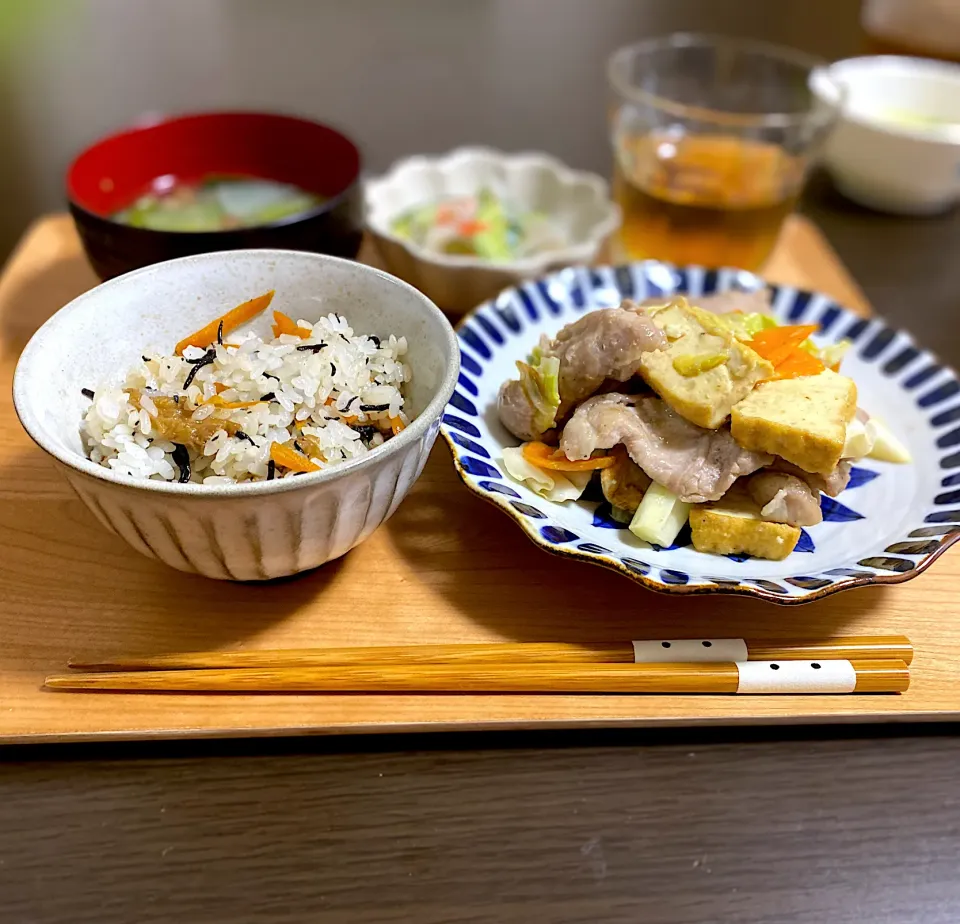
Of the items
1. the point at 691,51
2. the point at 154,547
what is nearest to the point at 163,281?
the point at 154,547

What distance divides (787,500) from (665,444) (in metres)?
0.21

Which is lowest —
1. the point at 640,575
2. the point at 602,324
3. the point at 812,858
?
the point at 812,858

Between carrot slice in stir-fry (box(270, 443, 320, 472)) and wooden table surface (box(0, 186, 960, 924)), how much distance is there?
0.38 m

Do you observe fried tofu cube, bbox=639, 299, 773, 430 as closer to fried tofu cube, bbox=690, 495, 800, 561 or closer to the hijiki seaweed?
fried tofu cube, bbox=690, 495, 800, 561

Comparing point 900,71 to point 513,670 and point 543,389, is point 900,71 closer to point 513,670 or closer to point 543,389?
point 543,389

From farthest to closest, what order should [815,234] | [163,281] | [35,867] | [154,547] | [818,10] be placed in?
1. [818,10]
2. [815,234]
3. [163,281]
4. [154,547]
5. [35,867]

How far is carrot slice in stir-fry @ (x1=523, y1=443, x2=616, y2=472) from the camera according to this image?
144 centimetres

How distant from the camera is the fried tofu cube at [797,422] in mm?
1330

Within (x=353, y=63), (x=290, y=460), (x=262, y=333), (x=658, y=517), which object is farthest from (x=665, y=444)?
(x=353, y=63)

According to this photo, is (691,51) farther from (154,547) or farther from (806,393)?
(154,547)

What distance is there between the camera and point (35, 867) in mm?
1067

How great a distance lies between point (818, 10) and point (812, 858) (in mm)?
4659

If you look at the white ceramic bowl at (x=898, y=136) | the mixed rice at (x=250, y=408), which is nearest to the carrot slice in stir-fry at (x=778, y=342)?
the mixed rice at (x=250, y=408)

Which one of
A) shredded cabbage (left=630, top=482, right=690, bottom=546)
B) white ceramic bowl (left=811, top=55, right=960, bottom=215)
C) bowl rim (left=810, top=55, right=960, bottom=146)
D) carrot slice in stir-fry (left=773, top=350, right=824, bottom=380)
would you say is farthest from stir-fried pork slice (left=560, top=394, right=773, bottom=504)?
white ceramic bowl (left=811, top=55, right=960, bottom=215)
